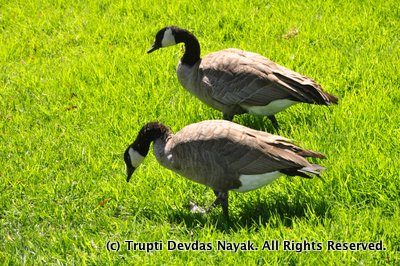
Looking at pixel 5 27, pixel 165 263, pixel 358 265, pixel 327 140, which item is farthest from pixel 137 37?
pixel 358 265

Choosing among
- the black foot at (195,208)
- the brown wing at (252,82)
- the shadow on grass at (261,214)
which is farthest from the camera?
the brown wing at (252,82)

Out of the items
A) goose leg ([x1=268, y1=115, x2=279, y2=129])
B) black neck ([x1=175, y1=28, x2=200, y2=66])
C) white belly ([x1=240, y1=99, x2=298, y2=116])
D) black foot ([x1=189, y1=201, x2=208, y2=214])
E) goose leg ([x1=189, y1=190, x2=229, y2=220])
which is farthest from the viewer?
black neck ([x1=175, y1=28, x2=200, y2=66])

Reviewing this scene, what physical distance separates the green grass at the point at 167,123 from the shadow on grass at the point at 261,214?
0.05 ft

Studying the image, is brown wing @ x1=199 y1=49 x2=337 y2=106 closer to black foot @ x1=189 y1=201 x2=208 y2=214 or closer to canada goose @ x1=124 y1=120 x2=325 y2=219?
canada goose @ x1=124 y1=120 x2=325 y2=219

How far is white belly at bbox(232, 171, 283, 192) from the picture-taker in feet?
18.1

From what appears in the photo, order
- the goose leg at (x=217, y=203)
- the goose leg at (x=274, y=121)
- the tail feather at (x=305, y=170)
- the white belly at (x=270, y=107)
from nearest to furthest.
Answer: the tail feather at (x=305, y=170)
the goose leg at (x=217, y=203)
the white belly at (x=270, y=107)
the goose leg at (x=274, y=121)

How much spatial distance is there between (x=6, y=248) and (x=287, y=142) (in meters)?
2.82

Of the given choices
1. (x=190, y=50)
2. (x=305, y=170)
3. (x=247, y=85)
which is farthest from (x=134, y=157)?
(x=190, y=50)

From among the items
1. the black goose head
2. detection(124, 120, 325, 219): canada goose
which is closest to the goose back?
detection(124, 120, 325, 219): canada goose

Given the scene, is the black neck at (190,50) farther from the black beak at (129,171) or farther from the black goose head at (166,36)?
the black beak at (129,171)

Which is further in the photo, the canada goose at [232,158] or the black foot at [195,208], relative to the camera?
the black foot at [195,208]

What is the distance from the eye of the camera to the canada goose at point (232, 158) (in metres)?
5.46

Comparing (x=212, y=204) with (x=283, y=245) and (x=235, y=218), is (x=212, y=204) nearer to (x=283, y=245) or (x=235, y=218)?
(x=235, y=218)

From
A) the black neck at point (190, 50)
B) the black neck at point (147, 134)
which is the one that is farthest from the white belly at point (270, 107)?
the black neck at point (147, 134)
